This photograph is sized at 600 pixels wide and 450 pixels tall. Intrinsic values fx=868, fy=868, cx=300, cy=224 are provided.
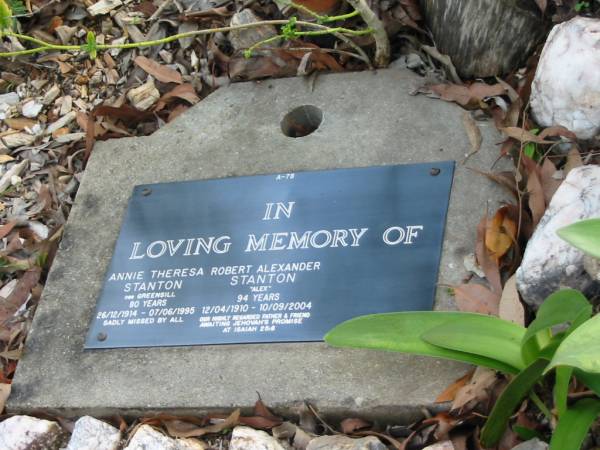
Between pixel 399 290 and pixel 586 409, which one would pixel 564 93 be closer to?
pixel 399 290

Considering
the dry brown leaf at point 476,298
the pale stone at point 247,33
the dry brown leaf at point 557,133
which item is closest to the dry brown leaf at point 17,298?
the pale stone at point 247,33

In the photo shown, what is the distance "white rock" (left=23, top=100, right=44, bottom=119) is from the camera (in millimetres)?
3178

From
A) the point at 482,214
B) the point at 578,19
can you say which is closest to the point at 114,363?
the point at 482,214

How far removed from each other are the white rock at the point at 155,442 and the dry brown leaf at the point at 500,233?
856 mm

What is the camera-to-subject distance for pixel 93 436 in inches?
84.5

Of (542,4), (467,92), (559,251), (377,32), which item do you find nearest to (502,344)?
(559,251)

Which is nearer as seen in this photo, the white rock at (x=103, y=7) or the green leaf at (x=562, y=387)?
the green leaf at (x=562, y=387)

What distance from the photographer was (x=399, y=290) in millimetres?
2096

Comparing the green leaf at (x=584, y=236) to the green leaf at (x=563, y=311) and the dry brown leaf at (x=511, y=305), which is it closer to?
the green leaf at (x=563, y=311)

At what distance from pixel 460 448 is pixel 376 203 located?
686mm

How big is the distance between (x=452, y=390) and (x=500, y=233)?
446 millimetres

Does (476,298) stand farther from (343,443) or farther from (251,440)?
(251,440)

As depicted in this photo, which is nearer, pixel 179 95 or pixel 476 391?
pixel 476 391

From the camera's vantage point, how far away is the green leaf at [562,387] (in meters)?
1.66
